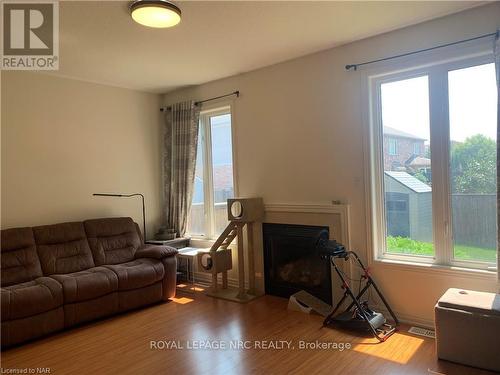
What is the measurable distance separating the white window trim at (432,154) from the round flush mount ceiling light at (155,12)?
184 centimetres

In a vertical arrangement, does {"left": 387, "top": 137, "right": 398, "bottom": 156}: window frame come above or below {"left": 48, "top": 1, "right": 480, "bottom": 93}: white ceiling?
below

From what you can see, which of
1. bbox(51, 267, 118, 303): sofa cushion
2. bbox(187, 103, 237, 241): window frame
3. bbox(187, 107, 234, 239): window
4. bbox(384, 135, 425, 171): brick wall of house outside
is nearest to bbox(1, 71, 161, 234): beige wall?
bbox(187, 107, 234, 239): window

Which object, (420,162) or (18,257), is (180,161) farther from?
(420,162)

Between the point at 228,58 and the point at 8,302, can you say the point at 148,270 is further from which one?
the point at 228,58

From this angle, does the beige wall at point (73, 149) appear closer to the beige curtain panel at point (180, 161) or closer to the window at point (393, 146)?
the beige curtain panel at point (180, 161)

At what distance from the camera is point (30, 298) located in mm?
3133

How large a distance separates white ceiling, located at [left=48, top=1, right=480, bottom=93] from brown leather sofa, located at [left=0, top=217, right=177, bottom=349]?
6.18ft

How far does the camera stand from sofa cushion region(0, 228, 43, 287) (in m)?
3.52

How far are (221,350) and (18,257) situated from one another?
2285 millimetres

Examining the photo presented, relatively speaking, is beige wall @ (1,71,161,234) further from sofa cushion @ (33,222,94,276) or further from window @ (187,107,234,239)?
window @ (187,107,234,239)

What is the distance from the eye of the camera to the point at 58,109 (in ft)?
14.2

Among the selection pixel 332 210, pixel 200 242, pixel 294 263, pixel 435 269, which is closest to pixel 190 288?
pixel 200 242

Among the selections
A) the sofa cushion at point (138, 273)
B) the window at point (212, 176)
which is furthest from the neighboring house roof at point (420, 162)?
the sofa cushion at point (138, 273)

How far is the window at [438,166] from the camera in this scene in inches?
117
